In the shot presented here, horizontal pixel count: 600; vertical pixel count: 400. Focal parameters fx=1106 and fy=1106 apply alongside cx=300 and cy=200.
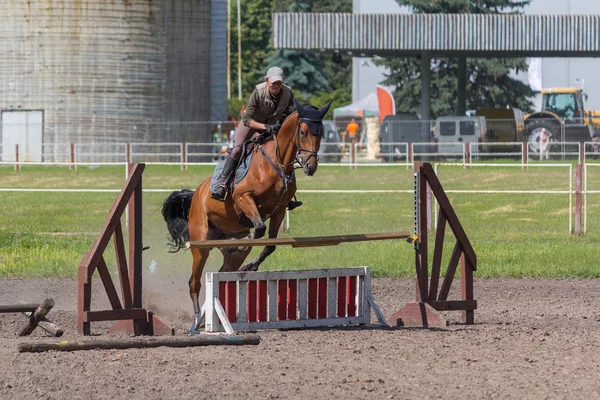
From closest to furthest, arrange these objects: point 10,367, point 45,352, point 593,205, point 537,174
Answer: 1. point 10,367
2. point 45,352
3. point 593,205
4. point 537,174

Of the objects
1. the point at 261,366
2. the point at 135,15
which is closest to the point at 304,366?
the point at 261,366

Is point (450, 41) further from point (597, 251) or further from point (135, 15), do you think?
point (597, 251)

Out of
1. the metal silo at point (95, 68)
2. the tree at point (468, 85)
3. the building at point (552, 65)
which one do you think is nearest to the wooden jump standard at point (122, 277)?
the metal silo at point (95, 68)

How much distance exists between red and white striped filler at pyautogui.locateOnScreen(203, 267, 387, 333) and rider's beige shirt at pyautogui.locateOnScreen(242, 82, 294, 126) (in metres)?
1.75

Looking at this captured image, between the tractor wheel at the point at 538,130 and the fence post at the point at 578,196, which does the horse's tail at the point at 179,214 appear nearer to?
the fence post at the point at 578,196

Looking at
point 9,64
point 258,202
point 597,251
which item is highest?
point 9,64

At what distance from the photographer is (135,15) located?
4719cm

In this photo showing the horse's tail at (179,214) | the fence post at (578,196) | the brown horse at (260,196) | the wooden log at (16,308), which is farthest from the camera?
the fence post at (578,196)

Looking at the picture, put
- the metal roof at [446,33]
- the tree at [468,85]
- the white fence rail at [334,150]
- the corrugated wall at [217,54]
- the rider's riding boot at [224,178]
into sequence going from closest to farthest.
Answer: the rider's riding boot at [224,178] → the white fence rail at [334,150] → the metal roof at [446,33] → the corrugated wall at [217,54] → the tree at [468,85]

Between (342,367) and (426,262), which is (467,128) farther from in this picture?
(342,367)

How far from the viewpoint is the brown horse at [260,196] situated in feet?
34.0

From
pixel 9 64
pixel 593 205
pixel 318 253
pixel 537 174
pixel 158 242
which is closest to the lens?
pixel 158 242

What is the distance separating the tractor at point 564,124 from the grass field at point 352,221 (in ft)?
18.5

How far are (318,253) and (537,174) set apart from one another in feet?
62.1
